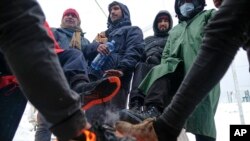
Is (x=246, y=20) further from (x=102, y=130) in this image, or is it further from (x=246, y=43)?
(x=102, y=130)

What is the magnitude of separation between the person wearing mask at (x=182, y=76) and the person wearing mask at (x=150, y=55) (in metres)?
0.16

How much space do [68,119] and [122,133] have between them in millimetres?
422

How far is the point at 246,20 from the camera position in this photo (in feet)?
3.18

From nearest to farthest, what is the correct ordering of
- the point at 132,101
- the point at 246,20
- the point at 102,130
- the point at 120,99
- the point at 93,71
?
1. the point at 246,20
2. the point at 102,130
3. the point at 132,101
4. the point at 120,99
5. the point at 93,71

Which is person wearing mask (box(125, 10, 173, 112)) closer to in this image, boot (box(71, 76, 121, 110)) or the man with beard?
the man with beard

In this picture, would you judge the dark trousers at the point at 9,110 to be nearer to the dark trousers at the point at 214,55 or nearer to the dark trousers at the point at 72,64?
the dark trousers at the point at 72,64

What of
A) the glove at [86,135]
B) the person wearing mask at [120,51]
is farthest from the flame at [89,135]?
the person wearing mask at [120,51]

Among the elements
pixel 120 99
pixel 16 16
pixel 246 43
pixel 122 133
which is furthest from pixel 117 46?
pixel 16 16

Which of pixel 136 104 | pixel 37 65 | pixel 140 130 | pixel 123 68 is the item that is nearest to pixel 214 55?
pixel 140 130

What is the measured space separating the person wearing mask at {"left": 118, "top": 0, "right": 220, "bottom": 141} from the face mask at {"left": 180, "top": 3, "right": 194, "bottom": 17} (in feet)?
0.04

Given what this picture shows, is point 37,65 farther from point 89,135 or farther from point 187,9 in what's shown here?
point 187,9

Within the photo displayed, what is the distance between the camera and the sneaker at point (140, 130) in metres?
1.09

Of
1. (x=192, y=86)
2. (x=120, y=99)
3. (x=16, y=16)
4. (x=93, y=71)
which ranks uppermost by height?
(x=16, y=16)

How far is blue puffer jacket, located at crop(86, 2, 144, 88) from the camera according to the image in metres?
2.67
